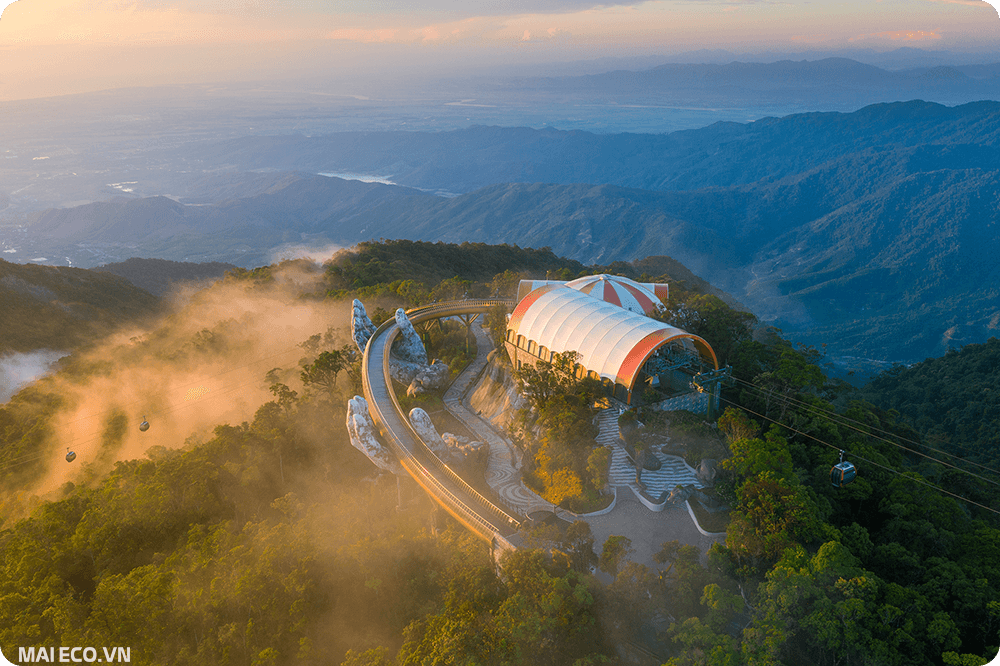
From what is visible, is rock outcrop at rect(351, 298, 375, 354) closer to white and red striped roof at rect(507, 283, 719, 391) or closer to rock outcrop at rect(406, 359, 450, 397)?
rock outcrop at rect(406, 359, 450, 397)

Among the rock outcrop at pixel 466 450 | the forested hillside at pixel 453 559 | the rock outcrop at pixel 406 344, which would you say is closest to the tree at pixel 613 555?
the forested hillside at pixel 453 559

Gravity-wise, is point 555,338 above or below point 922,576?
above

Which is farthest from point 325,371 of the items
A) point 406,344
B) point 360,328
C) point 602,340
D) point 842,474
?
point 842,474

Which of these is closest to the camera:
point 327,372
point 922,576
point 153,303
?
point 922,576

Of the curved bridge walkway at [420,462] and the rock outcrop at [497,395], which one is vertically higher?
the curved bridge walkway at [420,462]

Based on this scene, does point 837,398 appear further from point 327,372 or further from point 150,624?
point 150,624

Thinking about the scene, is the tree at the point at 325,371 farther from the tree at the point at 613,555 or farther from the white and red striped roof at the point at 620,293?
the tree at the point at 613,555

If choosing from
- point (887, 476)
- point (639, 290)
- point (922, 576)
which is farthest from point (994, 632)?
point (639, 290)

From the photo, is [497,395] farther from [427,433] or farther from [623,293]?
[623,293]
